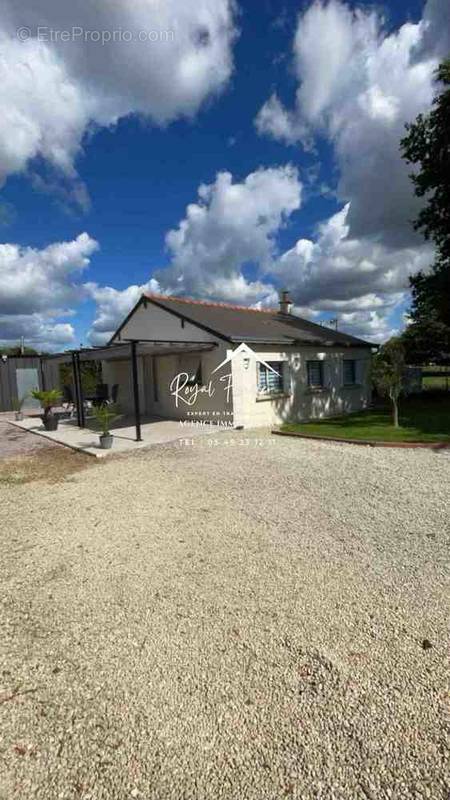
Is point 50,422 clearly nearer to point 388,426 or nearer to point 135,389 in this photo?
point 135,389

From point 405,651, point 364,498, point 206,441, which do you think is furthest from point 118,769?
point 206,441

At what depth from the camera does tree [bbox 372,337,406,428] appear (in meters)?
11.9

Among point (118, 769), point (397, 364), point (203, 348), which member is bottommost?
point (118, 769)

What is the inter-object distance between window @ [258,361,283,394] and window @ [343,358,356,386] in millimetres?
4507

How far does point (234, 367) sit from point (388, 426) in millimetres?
5309

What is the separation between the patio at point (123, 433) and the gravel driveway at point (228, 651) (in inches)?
185

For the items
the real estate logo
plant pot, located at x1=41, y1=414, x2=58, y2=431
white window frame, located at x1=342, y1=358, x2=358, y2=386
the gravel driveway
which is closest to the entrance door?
plant pot, located at x1=41, y1=414, x2=58, y2=431

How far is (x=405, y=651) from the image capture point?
9.02ft

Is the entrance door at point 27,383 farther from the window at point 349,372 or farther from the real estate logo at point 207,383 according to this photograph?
the window at point 349,372

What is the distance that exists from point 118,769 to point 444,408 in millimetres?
17641

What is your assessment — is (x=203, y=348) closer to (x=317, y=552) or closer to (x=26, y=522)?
(x=26, y=522)

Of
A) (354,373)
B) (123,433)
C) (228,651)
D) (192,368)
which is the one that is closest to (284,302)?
(354,373)

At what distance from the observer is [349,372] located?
1769 centimetres

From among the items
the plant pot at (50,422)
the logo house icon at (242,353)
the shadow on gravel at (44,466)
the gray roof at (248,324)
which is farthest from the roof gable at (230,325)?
the shadow on gravel at (44,466)
